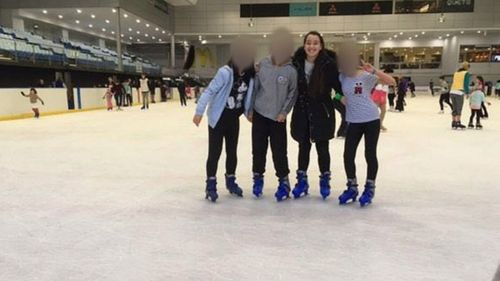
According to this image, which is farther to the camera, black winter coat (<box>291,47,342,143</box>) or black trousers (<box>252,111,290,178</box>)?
black trousers (<box>252,111,290,178</box>)

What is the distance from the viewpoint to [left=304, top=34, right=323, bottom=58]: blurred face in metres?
2.86

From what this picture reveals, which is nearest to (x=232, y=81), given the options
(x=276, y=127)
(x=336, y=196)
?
(x=276, y=127)

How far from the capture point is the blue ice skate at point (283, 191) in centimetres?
318

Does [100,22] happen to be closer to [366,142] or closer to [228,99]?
[228,99]

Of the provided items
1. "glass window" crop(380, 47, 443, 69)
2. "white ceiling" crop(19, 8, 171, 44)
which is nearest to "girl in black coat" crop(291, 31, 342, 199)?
"white ceiling" crop(19, 8, 171, 44)

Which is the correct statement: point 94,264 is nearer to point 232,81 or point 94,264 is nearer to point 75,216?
point 75,216

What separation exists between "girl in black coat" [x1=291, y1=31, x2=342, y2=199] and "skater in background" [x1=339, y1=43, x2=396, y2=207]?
0.09 m

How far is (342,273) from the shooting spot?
76.4 inches

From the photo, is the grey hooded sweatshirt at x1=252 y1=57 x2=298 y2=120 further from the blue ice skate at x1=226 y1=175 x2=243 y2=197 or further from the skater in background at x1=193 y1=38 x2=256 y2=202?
the blue ice skate at x1=226 y1=175 x2=243 y2=197

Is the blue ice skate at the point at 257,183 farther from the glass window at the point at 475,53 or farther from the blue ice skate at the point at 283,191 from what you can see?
the glass window at the point at 475,53

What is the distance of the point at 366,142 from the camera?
3037 mm

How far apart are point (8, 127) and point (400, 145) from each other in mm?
7760

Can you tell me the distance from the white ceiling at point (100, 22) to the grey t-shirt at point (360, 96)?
2073 centimetres

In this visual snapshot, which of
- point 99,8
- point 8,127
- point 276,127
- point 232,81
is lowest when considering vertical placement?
point 8,127
